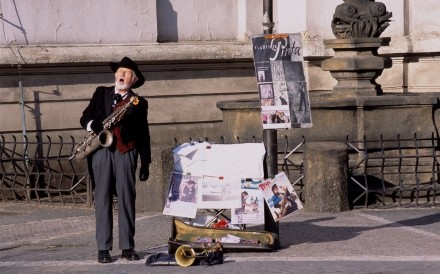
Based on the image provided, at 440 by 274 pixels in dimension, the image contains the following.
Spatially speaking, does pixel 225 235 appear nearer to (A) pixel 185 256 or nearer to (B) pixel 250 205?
(B) pixel 250 205

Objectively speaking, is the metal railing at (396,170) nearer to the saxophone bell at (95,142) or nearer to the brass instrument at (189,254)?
the brass instrument at (189,254)

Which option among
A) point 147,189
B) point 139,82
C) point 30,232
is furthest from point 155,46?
point 139,82

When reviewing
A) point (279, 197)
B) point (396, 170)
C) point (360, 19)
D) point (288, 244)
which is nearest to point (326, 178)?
point (396, 170)

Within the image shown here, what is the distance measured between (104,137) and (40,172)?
597cm

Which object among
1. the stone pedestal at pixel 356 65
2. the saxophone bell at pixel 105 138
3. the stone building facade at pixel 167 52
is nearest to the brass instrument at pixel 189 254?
the saxophone bell at pixel 105 138

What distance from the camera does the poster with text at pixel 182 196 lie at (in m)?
10.5

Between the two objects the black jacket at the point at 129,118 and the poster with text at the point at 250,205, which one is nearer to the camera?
the black jacket at the point at 129,118

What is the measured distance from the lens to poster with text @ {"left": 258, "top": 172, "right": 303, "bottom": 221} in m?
10.6

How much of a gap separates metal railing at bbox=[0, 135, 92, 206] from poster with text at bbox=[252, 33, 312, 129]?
466cm

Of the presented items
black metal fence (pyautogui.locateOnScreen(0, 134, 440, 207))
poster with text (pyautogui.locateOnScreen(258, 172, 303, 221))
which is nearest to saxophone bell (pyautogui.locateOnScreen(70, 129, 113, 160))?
poster with text (pyautogui.locateOnScreen(258, 172, 303, 221))

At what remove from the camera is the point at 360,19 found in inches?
601

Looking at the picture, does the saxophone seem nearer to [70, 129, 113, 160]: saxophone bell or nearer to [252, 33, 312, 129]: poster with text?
[70, 129, 113, 160]: saxophone bell

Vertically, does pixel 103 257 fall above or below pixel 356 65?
below

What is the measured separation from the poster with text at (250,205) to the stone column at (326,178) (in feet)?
8.05
